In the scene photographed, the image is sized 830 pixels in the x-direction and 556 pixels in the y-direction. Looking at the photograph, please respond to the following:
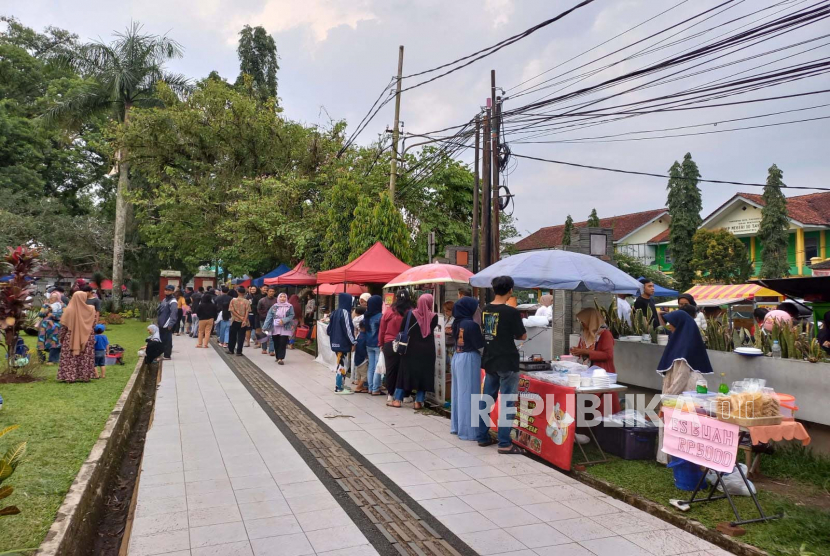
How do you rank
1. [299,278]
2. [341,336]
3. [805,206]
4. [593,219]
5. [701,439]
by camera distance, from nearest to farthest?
[701,439]
[341,336]
[299,278]
[805,206]
[593,219]

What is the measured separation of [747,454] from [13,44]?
129 ft

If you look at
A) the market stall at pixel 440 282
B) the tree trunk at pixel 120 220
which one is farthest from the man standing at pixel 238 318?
the tree trunk at pixel 120 220

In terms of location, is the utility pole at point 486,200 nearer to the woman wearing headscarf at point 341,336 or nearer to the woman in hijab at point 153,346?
the woman wearing headscarf at point 341,336

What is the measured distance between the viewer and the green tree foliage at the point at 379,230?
15359 mm

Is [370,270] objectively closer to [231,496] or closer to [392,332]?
[392,332]

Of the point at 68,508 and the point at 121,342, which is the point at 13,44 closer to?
the point at 121,342

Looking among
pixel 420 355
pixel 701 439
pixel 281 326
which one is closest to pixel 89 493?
pixel 420 355

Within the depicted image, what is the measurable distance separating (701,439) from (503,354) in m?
2.14

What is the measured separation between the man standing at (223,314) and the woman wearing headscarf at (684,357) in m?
13.4

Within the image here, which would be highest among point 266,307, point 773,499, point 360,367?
point 266,307

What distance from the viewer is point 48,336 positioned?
41.1 ft

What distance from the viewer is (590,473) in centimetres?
567

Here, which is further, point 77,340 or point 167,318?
point 167,318

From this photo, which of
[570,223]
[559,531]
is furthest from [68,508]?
[570,223]
